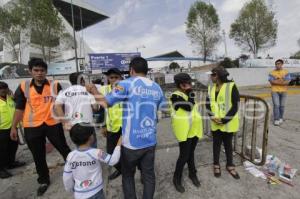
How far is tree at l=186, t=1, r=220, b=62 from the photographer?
96.3 ft

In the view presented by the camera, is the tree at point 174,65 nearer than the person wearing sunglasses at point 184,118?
No

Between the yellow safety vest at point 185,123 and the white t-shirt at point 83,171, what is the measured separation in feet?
3.64

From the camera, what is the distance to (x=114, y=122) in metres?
3.38

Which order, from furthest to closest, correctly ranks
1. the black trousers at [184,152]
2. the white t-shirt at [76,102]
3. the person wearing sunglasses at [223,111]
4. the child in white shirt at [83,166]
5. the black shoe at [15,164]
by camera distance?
the black shoe at [15,164]
the person wearing sunglasses at [223,111]
the black trousers at [184,152]
the white t-shirt at [76,102]
the child in white shirt at [83,166]

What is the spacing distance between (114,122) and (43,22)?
2337 centimetres

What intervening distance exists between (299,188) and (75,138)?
2996 mm

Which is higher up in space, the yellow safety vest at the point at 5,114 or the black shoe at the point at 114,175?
the yellow safety vest at the point at 5,114

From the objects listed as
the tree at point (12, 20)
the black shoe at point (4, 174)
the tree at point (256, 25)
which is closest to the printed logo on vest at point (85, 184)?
the black shoe at point (4, 174)

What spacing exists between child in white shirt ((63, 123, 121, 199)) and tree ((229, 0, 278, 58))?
31774 millimetres

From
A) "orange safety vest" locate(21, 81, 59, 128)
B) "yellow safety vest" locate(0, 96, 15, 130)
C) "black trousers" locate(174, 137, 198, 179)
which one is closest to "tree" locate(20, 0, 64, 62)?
"yellow safety vest" locate(0, 96, 15, 130)

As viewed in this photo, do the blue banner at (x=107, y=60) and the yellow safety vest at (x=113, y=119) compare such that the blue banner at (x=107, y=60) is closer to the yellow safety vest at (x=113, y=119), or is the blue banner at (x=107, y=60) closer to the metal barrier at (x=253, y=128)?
the metal barrier at (x=253, y=128)

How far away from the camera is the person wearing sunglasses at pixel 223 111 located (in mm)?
3479

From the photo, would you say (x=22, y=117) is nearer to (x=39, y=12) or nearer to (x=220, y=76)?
(x=220, y=76)

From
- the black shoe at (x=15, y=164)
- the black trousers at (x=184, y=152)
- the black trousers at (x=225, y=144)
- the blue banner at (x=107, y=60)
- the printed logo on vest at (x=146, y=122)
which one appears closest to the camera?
the printed logo on vest at (x=146, y=122)
